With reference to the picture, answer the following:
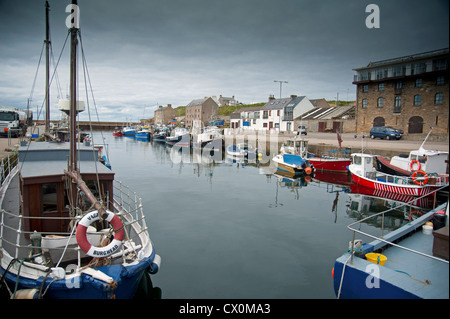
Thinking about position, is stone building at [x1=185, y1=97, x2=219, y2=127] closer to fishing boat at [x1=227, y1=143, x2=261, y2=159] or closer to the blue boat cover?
fishing boat at [x1=227, y1=143, x2=261, y2=159]

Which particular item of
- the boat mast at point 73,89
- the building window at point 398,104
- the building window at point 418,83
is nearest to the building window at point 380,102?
the building window at point 398,104

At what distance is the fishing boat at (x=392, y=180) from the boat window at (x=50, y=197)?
879 inches

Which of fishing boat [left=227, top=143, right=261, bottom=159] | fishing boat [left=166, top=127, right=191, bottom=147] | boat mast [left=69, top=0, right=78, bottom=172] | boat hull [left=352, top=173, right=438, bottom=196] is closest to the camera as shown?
boat mast [left=69, top=0, right=78, bottom=172]

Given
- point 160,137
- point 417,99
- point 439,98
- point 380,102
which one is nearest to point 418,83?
point 417,99

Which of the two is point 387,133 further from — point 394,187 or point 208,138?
point 208,138

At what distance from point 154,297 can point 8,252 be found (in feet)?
14.5

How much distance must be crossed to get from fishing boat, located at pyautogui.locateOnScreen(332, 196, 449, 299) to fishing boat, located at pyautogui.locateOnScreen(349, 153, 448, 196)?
13381 millimetres

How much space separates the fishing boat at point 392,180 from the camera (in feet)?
70.3

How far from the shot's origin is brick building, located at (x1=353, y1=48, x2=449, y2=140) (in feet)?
126

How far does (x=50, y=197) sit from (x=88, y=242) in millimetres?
2951

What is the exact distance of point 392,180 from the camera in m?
24.2

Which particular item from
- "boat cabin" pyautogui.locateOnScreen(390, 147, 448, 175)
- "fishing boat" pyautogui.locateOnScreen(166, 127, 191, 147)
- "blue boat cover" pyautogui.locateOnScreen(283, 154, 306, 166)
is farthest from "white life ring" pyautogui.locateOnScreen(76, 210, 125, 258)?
"fishing boat" pyautogui.locateOnScreen(166, 127, 191, 147)
